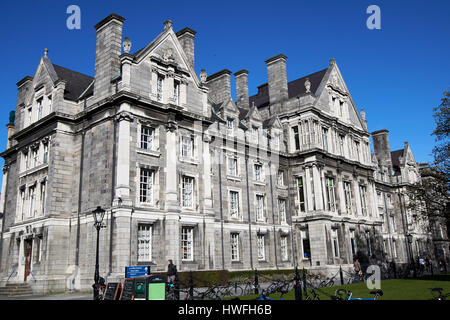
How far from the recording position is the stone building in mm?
23781

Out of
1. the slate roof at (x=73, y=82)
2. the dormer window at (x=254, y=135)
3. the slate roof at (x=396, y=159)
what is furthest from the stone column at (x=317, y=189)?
the slate roof at (x=396, y=159)

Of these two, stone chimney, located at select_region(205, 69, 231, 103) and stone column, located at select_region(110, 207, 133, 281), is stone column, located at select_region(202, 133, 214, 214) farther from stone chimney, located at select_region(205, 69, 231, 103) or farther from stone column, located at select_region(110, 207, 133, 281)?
stone chimney, located at select_region(205, 69, 231, 103)

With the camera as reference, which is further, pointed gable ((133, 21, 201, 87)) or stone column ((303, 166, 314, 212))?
stone column ((303, 166, 314, 212))

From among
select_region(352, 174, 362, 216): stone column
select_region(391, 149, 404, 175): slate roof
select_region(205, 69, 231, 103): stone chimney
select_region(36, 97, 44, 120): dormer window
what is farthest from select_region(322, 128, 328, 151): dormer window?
select_region(36, 97, 44, 120): dormer window

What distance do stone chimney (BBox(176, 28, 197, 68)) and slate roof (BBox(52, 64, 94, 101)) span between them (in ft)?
24.6

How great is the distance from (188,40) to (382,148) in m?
37.5

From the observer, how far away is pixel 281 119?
39.0 meters

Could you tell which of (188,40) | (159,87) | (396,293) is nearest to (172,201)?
(159,87)

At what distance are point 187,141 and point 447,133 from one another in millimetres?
18223

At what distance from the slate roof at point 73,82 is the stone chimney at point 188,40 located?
295 inches

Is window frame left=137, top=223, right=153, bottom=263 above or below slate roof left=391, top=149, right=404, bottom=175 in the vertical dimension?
below

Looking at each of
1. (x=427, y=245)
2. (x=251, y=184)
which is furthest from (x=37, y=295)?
(x=427, y=245)

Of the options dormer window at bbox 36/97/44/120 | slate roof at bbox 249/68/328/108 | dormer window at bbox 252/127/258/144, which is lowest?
dormer window at bbox 252/127/258/144
